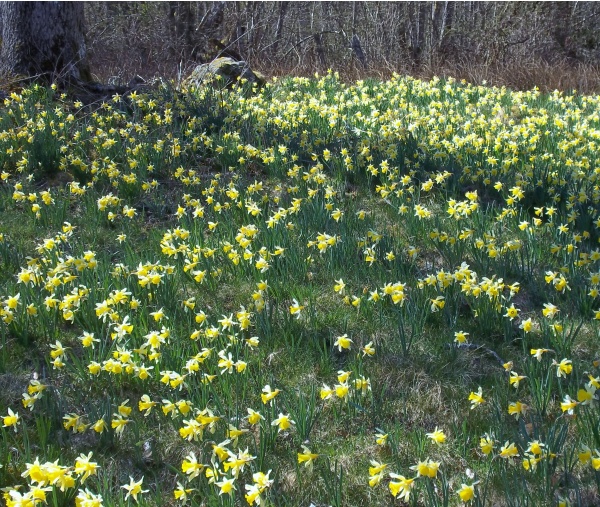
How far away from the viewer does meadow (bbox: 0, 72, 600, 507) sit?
79.1 inches

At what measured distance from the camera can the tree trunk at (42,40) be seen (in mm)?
6520

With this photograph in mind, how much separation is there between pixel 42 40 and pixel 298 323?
532 cm

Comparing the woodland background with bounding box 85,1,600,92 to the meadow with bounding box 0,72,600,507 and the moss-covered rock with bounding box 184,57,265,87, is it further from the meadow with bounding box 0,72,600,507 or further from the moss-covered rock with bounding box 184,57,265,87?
the meadow with bounding box 0,72,600,507

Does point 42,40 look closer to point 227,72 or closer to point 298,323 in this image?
point 227,72

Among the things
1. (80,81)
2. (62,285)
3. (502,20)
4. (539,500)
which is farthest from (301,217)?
(502,20)

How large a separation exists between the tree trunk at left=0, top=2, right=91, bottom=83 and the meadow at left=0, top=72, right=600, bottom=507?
55.8 inches

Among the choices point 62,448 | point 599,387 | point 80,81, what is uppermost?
point 80,81

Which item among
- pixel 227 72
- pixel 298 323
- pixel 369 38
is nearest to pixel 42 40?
pixel 227 72

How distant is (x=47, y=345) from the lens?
281 centimetres

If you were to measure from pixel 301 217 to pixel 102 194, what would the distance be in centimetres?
161

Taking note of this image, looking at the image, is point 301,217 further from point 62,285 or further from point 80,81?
point 80,81

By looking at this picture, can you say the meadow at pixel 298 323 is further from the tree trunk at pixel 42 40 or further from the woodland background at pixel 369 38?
the woodland background at pixel 369 38

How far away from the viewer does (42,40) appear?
6672 millimetres

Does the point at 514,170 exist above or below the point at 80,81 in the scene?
below
